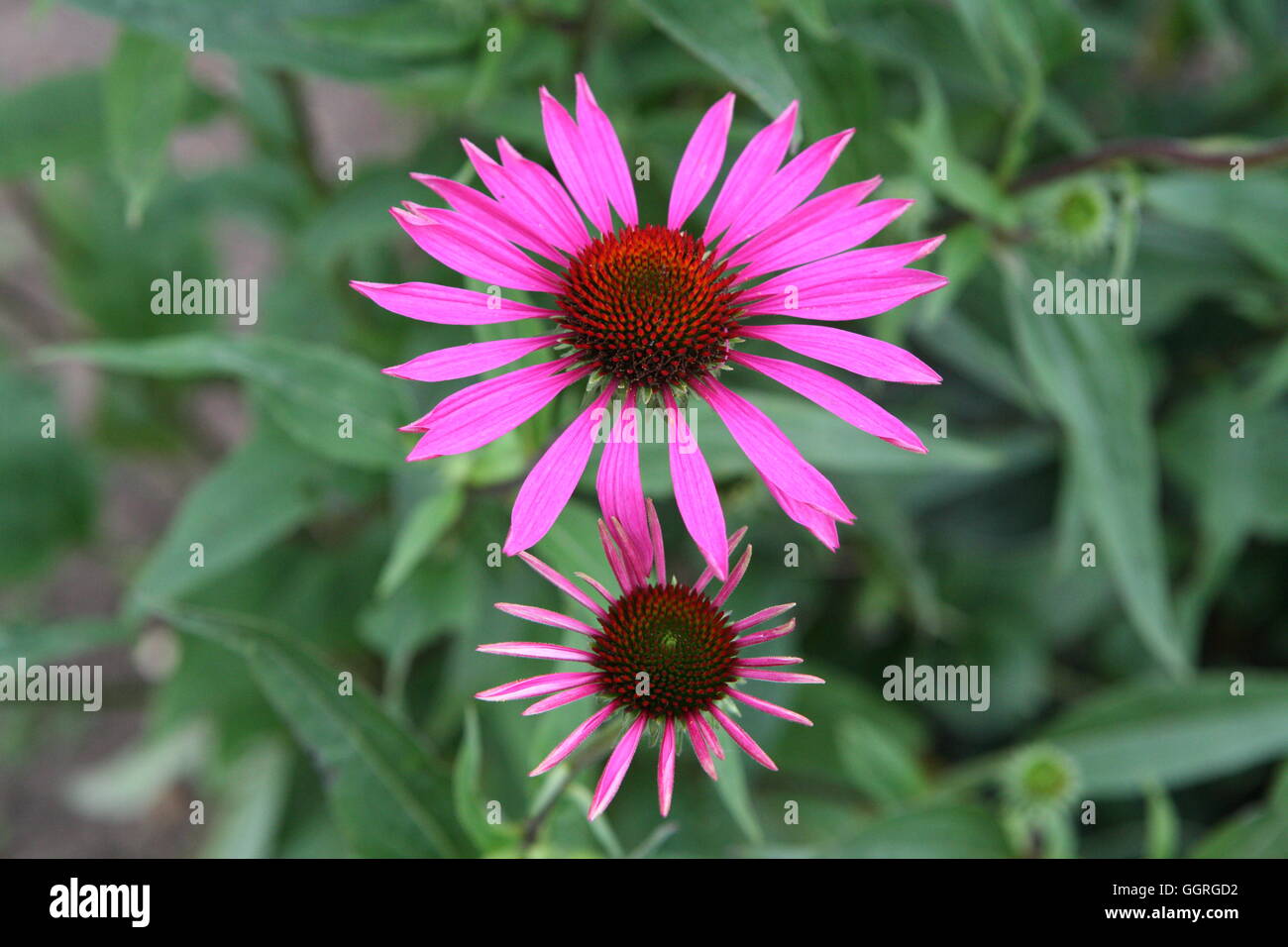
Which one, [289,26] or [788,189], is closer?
Answer: [788,189]

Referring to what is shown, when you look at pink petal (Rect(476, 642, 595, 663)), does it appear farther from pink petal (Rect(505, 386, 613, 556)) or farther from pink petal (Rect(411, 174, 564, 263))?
pink petal (Rect(411, 174, 564, 263))

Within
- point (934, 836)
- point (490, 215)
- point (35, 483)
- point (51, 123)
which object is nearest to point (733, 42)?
point (490, 215)

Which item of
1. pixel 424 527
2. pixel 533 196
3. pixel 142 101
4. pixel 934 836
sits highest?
pixel 142 101

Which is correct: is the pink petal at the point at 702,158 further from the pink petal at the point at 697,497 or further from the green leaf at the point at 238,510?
the green leaf at the point at 238,510

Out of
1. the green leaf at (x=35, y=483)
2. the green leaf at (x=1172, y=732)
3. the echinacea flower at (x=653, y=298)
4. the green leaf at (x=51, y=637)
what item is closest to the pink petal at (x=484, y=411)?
the echinacea flower at (x=653, y=298)

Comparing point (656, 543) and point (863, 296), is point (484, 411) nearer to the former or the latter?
point (656, 543)
